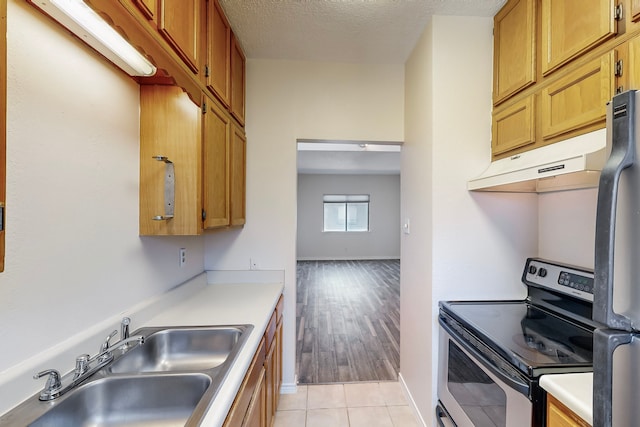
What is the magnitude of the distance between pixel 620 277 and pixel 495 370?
0.74m

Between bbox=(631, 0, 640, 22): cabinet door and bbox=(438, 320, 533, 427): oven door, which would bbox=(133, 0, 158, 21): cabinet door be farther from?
bbox=(438, 320, 533, 427): oven door

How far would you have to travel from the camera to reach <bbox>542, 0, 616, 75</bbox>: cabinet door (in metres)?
1.10

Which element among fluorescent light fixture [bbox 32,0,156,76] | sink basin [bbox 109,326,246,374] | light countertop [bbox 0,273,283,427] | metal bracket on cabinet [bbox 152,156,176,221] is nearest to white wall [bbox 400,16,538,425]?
light countertop [bbox 0,273,283,427]

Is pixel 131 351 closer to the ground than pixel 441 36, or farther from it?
closer to the ground

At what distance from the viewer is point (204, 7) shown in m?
1.51

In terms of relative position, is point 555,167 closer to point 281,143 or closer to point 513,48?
point 513,48

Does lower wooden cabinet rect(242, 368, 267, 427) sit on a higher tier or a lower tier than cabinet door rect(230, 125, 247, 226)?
lower

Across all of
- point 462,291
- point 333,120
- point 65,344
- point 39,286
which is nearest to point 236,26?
point 333,120

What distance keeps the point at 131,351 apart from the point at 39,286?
0.44 m

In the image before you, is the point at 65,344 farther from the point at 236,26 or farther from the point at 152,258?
the point at 236,26

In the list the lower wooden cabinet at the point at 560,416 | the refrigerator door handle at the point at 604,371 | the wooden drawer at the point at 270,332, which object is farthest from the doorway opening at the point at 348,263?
the refrigerator door handle at the point at 604,371

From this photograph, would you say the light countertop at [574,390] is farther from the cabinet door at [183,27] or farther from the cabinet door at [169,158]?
the cabinet door at [183,27]

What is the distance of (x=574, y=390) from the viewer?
3.01 feet

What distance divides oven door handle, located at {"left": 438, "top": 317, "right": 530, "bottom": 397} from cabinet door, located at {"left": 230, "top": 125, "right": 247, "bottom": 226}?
1.54m
